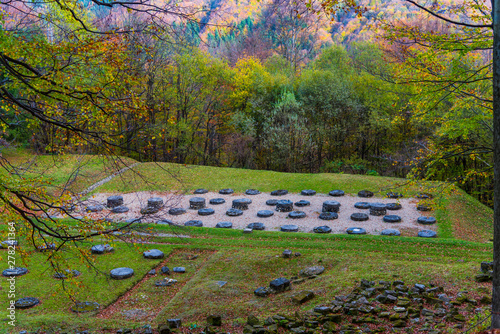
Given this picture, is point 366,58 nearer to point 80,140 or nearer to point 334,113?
point 334,113

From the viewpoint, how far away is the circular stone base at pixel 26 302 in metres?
7.95

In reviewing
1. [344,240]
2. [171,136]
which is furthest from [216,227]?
[171,136]

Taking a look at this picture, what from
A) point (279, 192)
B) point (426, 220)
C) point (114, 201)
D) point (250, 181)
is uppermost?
point (250, 181)

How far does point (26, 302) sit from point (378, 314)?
24.4 feet

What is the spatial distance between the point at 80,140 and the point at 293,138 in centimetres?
2073

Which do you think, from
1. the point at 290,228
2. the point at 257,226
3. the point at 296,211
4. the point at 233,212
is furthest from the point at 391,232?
the point at 233,212

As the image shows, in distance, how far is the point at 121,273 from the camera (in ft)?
31.7

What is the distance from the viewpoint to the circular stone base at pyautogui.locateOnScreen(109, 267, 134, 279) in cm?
959

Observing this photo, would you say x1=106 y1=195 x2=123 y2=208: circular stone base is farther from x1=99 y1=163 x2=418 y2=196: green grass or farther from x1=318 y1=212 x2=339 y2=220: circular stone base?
x1=318 y1=212 x2=339 y2=220: circular stone base

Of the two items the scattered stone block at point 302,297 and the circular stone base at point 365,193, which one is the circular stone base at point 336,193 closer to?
the circular stone base at point 365,193

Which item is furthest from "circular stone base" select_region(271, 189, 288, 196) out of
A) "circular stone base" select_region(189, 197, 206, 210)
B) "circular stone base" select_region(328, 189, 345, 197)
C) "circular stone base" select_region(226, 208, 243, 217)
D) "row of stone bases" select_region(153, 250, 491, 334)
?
"row of stone bases" select_region(153, 250, 491, 334)

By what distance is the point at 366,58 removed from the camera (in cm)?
3028

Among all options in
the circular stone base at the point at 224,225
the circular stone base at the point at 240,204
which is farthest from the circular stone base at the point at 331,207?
the circular stone base at the point at 224,225

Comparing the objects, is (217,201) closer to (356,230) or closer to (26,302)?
(356,230)
